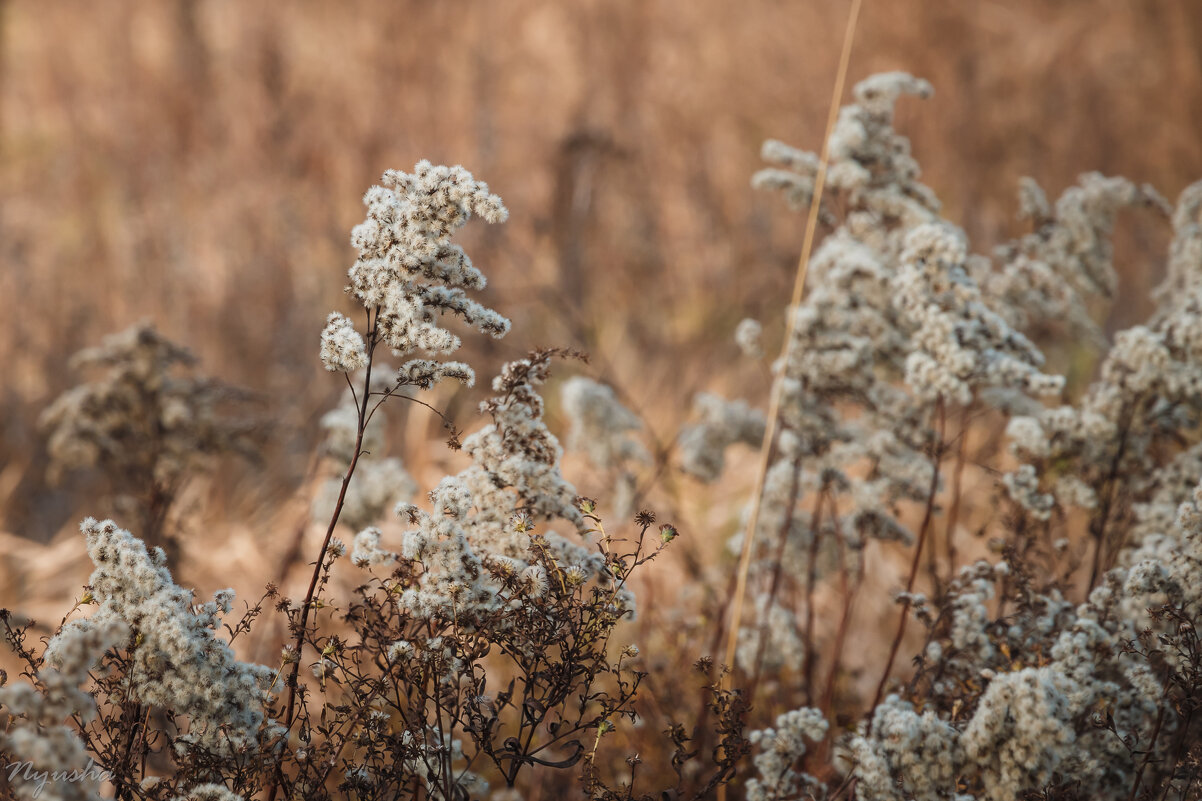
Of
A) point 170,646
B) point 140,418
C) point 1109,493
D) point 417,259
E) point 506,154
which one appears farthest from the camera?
point 506,154

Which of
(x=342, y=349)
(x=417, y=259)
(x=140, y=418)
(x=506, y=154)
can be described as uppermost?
(x=506, y=154)

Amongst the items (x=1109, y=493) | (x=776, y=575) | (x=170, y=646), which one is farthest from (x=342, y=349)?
(x=1109, y=493)

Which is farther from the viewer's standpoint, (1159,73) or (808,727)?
(1159,73)

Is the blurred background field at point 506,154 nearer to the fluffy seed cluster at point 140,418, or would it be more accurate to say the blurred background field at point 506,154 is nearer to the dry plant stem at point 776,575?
the fluffy seed cluster at point 140,418

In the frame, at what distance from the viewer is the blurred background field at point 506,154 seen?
23.5 ft

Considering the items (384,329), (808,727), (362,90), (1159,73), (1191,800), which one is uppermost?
(362,90)


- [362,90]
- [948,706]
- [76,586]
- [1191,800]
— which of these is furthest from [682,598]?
[362,90]

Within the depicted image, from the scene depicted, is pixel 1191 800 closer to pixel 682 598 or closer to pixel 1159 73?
pixel 682 598

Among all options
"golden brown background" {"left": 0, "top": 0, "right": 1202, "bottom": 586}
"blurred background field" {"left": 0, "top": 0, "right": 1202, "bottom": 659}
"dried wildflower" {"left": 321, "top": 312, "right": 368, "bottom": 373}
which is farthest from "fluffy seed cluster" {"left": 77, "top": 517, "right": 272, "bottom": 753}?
"golden brown background" {"left": 0, "top": 0, "right": 1202, "bottom": 586}

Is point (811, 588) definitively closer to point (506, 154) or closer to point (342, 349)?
point (342, 349)

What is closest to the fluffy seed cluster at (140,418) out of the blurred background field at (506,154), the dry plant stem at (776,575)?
the blurred background field at (506,154)

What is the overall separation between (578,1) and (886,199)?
6.85 meters

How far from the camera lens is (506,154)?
9.02m

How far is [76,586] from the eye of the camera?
5113 millimetres
